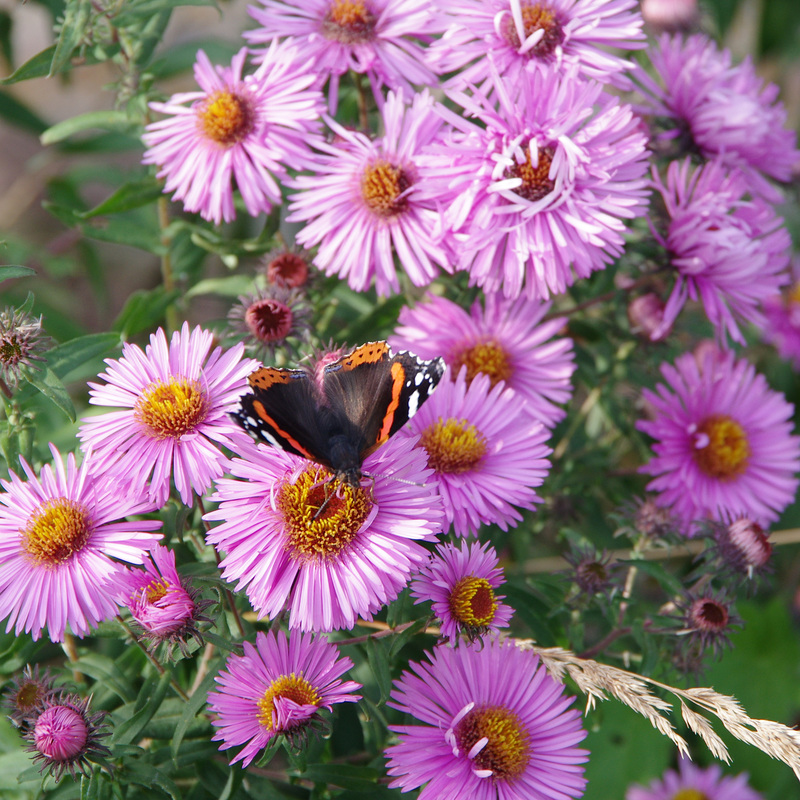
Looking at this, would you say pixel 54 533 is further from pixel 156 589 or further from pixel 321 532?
pixel 321 532

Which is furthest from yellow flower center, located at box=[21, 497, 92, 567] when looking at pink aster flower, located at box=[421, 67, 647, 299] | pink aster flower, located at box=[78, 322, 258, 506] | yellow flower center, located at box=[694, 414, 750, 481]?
yellow flower center, located at box=[694, 414, 750, 481]

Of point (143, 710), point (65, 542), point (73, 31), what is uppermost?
point (73, 31)

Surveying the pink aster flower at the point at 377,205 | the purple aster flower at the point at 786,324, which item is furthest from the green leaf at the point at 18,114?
the purple aster flower at the point at 786,324

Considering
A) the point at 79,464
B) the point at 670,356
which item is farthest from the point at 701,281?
the point at 79,464

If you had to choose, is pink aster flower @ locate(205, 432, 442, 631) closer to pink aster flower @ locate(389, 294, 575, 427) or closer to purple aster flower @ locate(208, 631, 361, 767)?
purple aster flower @ locate(208, 631, 361, 767)

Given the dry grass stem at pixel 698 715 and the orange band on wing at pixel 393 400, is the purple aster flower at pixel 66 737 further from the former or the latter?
the dry grass stem at pixel 698 715

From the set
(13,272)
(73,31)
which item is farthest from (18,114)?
(13,272)
